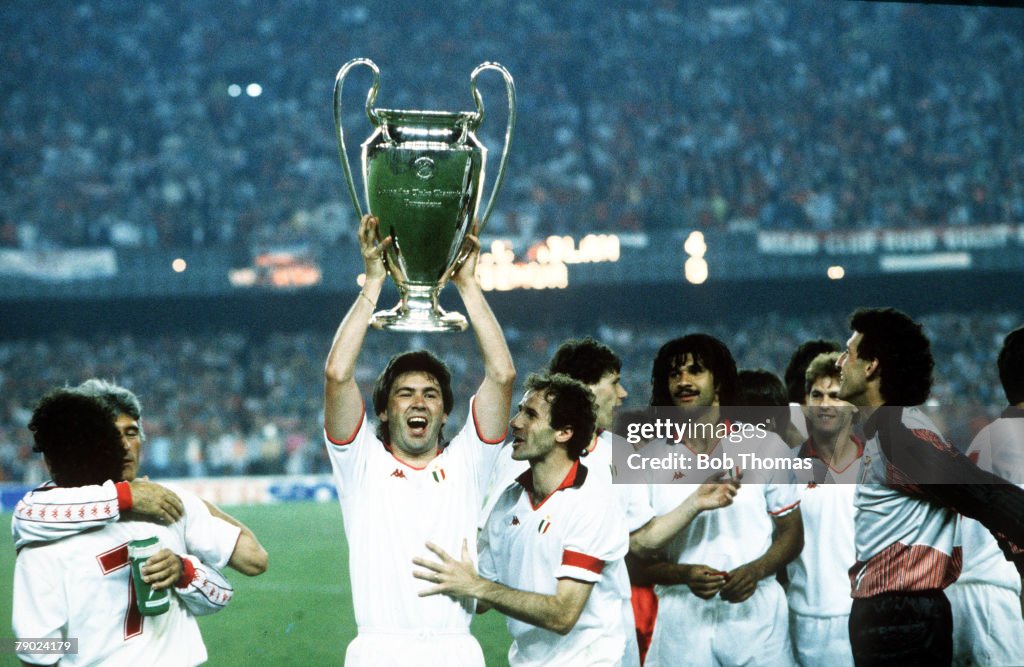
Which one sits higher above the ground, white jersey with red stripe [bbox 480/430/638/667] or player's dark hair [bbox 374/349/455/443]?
player's dark hair [bbox 374/349/455/443]

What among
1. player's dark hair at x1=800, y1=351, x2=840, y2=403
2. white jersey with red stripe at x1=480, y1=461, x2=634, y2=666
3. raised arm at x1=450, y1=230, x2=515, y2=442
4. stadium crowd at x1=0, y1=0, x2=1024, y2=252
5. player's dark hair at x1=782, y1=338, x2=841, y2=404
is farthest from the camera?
stadium crowd at x1=0, y1=0, x2=1024, y2=252

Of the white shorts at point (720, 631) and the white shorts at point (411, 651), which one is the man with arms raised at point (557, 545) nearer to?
the white shorts at point (411, 651)

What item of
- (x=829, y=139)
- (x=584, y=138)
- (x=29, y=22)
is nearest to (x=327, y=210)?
(x=584, y=138)

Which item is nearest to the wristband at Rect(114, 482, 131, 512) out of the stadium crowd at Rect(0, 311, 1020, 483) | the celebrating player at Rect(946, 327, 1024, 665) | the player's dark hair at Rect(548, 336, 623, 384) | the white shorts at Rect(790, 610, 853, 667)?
the player's dark hair at Rect(548, 336, 623, 384)

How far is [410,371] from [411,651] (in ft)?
2.59

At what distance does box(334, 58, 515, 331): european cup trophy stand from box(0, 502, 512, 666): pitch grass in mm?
4079

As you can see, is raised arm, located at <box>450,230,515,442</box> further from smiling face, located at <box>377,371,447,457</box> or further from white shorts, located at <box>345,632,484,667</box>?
white shorts, located at <box>345,632,484,667</box>

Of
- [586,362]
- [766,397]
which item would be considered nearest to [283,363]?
[766,397]

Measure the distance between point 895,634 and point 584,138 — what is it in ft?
67.5

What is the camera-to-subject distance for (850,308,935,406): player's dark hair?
3383mm

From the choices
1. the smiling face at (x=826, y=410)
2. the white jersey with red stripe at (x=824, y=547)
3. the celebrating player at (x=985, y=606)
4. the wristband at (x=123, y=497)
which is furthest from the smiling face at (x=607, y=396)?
the wristband at (x=123, y=497)

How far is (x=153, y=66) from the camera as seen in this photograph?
2320 cm

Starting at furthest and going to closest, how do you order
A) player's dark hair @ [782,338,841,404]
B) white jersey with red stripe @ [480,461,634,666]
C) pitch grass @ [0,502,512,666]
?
pitch grass @ [0,502,512,666] → player's dark hair @ [782,338,841,404] → white jersey with red stripe @ [480,461,634,666]

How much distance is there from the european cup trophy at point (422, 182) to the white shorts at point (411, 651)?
2.90 feet
